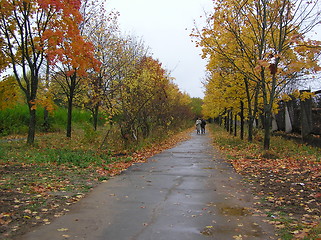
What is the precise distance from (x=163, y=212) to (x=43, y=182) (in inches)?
132

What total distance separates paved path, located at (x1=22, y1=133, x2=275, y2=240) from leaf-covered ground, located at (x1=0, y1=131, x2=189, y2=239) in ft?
0.96

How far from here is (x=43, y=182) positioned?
7.09 meters

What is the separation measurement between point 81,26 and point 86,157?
10.2 m

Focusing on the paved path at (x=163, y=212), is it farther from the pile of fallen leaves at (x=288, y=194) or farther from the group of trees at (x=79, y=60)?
the group of trees at (x=79, y=60)

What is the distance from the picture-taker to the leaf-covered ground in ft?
15.4

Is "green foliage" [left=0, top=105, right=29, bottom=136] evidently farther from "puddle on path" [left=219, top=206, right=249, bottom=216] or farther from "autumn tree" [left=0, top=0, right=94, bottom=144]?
"puddle on path" [left=219, top=206, right=249, bottom=216]

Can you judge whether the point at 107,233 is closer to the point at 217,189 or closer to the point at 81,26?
the point at 217,189

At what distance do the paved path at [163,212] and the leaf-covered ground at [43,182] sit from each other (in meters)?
0.29

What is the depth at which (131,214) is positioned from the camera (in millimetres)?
4988

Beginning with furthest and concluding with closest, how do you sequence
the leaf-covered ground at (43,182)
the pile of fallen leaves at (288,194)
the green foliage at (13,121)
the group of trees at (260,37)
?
the green foliage at (13,121) → the group of trees at (260,37) → the leaf-covered ground at (43,182) → the pile of fallen leaves at (288,194)

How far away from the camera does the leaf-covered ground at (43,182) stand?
4707 millimetres

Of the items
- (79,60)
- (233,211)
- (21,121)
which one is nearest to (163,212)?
(233,211)

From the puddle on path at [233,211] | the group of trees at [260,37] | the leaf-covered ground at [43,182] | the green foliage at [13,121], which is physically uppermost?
the group of trees at [260,37]

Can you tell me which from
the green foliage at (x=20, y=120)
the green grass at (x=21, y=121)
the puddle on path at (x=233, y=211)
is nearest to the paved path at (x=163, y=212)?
the puddle on path at (x=233, y=211)
